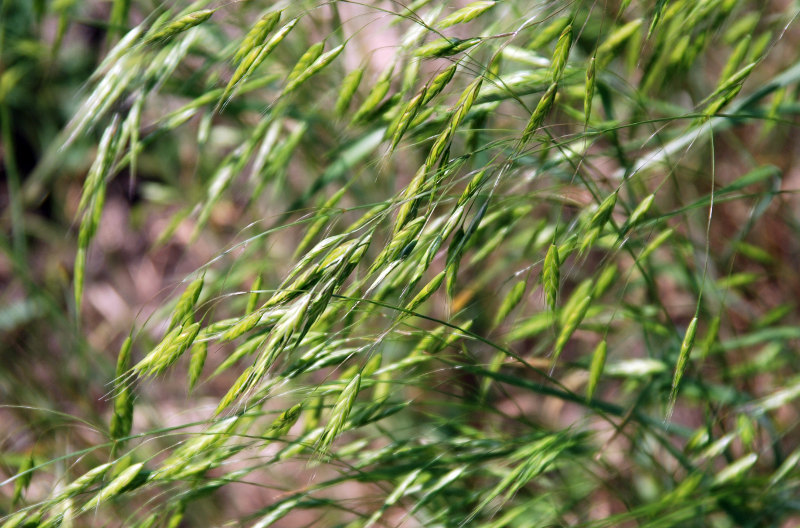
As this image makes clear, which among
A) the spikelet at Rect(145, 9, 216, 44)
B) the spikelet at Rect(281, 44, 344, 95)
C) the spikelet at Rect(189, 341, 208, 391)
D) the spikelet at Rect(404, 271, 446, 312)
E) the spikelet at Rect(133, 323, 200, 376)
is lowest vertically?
the spikelet at Rect(189, 341, 208, 391)

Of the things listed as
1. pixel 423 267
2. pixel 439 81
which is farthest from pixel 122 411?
pixel 439 81

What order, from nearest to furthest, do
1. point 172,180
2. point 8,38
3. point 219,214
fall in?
point 8,38
point 172,180
point 219,214

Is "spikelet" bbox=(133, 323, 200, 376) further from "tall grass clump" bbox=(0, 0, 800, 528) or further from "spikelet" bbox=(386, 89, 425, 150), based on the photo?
"spikelet" bbox=(386, 89, 425, 150)

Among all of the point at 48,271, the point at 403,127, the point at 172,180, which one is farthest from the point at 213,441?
the point at 48,271

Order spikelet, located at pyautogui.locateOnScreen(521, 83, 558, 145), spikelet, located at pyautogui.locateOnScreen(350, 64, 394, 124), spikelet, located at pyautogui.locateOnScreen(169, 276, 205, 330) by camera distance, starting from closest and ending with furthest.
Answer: spikelet, located at pyautogui.locateOnScreen(521, 83, 558, 145), spikelet, located at pyautogui.locateOnScreen(169, 276, 205, 330), spikelet, located at pyautogui.locateOnScreen(350, 64, 394, 124)

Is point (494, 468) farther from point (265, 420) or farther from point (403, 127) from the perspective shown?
point (403, 127)

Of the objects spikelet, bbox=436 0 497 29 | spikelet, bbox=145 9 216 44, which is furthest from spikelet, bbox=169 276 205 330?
spikelet, bbox=436 0 497 29

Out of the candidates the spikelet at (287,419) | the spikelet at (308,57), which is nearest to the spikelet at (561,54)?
the spikelet at (308,57)

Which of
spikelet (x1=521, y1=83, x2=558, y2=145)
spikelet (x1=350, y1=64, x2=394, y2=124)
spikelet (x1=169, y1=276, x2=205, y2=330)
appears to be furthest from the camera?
spikelet (x1=350, y1=64, x2=394, y2=124)

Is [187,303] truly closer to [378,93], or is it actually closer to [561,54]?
[378,93]
